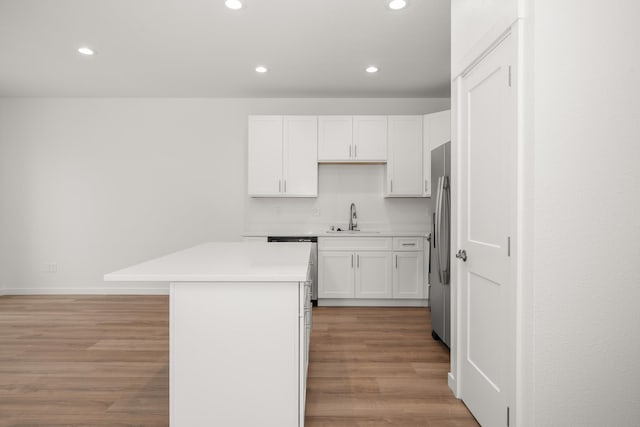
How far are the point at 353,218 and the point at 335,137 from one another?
3.53ft

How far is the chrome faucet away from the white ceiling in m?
1.47

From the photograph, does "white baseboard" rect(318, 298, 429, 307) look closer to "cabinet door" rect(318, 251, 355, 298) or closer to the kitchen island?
"cabinet door" rect(318, 251, 355, 298)

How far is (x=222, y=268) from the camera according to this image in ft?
6.03

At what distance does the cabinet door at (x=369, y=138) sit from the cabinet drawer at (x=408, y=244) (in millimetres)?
1025

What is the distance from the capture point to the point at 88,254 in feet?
16.8

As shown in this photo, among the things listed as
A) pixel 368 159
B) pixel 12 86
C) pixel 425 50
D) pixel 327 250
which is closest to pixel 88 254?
pixel 12 86

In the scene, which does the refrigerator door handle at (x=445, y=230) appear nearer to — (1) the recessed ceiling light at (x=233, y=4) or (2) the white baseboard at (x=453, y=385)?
→ (2) the white baseboard at (x=453, y=385)

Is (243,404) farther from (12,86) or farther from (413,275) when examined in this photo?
(12,86)

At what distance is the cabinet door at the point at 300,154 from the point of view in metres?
4.70

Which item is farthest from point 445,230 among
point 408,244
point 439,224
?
point 408,244

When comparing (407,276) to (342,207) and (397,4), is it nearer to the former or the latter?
(342,207)

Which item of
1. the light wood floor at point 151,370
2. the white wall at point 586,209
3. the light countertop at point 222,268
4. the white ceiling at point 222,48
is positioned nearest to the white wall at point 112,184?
the white ceiling at point 222,48

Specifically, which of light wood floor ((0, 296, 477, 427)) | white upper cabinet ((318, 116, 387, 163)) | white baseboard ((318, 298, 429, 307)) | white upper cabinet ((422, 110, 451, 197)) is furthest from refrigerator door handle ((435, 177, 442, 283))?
white upper cabinet ((318, 116, 387, 163))

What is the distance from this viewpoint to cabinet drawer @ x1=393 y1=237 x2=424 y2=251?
4.44 m
